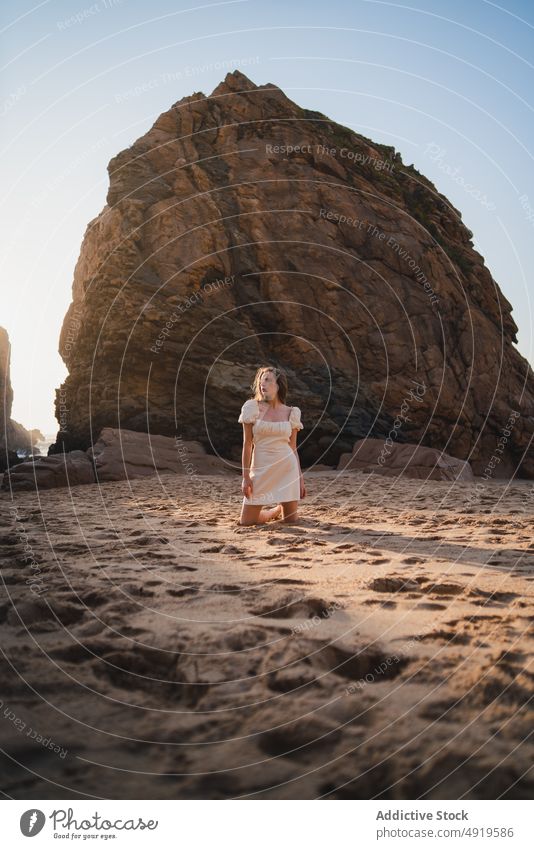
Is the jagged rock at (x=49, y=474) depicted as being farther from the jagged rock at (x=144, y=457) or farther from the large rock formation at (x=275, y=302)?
the large rock formation at (x=275, y=302)

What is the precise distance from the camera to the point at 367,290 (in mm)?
18188

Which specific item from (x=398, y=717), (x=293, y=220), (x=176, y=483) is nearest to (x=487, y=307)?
(x=293, y=220)

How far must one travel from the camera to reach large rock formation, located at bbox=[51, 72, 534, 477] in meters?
16.1

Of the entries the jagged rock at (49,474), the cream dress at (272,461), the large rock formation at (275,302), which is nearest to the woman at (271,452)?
the cream dress at (272,461)

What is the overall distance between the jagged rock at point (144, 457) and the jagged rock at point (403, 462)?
11.9 feet

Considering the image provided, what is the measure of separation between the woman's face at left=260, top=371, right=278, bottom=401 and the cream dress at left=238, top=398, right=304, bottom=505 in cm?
18

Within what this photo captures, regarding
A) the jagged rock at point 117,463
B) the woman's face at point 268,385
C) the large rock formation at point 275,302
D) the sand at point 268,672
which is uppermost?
the large rock formation at point 275,302

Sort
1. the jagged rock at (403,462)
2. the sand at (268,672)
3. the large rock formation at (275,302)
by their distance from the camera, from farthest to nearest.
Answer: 1. the large rock formation at (275,302)
2. the jagged rock at (403,462)
3. the sand at (268,672)

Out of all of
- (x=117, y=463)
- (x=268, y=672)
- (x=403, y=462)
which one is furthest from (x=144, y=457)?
(x=268, y=672)

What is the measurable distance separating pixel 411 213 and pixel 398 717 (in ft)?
71.0

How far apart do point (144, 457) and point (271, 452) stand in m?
7.36

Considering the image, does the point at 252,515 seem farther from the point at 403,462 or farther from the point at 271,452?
the point at 403,462

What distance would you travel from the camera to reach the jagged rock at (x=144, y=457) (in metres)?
12.1

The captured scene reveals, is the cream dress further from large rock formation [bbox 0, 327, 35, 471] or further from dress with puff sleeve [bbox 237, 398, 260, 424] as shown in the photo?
large rock formation [bbox 0, 327, 35, 471]
